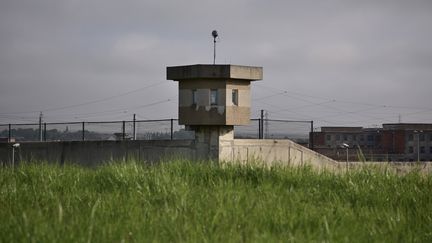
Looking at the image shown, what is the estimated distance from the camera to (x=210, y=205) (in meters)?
6.47

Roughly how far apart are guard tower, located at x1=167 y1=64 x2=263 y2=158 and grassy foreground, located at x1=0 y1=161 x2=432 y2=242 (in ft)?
11.8

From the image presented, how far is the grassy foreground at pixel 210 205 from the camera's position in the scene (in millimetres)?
5203

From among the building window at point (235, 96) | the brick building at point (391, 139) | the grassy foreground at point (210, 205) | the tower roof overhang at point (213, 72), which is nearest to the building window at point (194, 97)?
the tower roof overhang at point (213, 72)

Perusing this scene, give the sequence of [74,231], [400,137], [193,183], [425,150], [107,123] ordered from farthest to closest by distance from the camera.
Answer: [425,150] → [400,137] → [107,123] → [193,183] → [74,231]

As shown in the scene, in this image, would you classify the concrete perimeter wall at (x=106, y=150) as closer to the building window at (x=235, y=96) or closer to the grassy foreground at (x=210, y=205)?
the building window at (x=235, y=96)

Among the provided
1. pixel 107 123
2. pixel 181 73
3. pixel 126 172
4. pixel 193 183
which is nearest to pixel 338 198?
pixel 193 183

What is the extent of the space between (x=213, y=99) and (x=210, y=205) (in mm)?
7019

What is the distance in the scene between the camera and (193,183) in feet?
27.6

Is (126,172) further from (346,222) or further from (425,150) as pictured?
(425,150)

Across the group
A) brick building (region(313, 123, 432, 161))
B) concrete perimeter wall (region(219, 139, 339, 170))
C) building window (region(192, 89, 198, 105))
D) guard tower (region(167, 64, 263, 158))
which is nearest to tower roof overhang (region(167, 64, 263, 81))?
guard tower (region(167, 64, 263, 158))

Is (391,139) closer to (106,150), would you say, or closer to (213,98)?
(106,150)

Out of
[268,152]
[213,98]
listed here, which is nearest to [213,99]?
[213,98]

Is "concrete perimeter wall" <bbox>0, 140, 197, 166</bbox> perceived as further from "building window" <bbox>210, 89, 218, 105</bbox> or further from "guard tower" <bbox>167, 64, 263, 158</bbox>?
"building window" <bbox>210, 89, 218, 105</bbox>

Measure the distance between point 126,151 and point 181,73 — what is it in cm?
309
